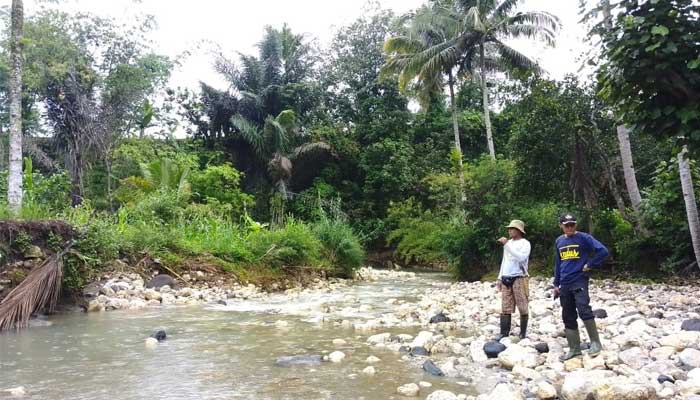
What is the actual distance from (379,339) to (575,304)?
7.15 feet

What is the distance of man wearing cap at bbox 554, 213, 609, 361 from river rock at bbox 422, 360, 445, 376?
3.49 ft

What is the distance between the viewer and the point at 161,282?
1106 centimetres

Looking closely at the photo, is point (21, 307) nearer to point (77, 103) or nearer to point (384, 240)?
point (77, 103)

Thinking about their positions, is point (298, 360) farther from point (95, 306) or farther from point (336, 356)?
point (95, 306)

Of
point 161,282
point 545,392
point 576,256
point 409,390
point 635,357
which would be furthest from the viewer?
point 161,282

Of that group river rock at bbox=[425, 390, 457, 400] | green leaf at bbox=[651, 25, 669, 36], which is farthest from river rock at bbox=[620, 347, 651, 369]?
green leaf at bbox=[651, 25, 669, 36]

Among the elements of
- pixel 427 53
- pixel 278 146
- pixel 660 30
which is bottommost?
pixel 660 30

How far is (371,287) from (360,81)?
17365mm

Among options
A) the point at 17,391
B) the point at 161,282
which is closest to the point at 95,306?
the point at 161,282

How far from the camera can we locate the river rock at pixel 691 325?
5.35 metres

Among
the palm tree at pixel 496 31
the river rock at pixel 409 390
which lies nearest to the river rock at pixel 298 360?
the river rock at pixel 409 390

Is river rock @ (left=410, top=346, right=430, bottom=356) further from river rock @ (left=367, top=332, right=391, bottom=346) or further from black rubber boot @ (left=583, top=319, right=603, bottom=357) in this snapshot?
black rubber boot @ (left=583, top=319, right=603, bottom=357)

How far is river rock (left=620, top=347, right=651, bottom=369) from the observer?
4.40 m

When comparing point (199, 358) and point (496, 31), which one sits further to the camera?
point (496, 31)
